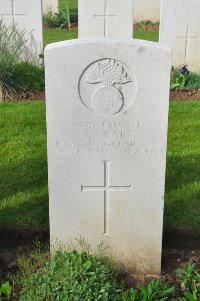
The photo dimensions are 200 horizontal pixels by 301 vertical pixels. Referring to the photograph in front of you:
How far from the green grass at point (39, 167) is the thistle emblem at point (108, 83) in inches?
53.8

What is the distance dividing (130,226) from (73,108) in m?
0.90

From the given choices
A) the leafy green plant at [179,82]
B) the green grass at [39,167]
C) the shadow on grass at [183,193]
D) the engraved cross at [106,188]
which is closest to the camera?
the engraved cross at [106,188]

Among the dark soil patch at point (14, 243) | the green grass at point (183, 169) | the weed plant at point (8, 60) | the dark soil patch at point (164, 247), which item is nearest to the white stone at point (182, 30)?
the green grass at point (183, 169)

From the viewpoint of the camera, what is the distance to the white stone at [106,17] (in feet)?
26.3

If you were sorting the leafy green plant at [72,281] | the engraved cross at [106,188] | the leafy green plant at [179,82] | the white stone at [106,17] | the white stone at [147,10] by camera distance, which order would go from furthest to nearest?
the white stone at [147,10], the white stone at [106,17], the leafy green plant at [179,82], the engraved cross at [106,188], the leafy green plant at [72,281]

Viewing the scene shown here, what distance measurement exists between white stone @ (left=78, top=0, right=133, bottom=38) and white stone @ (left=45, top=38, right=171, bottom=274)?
16.3 ft

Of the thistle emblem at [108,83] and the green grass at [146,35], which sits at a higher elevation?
the thistle emblem at [108,83]

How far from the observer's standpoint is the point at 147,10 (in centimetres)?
1366

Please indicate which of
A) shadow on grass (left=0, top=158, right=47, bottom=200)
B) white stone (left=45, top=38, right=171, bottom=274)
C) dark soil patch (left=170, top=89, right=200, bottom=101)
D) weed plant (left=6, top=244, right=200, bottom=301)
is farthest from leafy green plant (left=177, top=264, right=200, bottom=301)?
dark soil patch (left=170, top=89, right=200, bottom=101)

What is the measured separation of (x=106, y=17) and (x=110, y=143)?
5.11m

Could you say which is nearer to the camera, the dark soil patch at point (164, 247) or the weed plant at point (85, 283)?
the weed plant at point (85, 283)

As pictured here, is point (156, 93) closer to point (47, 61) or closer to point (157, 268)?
point (47, 61)

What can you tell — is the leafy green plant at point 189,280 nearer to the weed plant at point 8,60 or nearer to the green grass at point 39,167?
the green grass at point 39,167

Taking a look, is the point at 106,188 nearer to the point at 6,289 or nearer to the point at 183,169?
the point at 6,289
